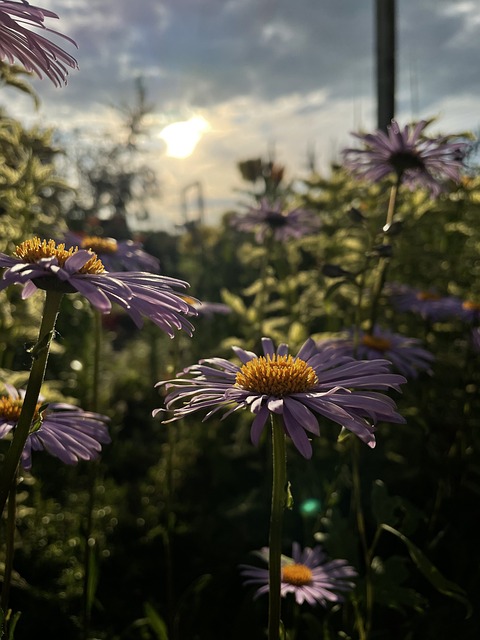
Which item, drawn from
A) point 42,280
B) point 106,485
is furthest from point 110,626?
point 42,280

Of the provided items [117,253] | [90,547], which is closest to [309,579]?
[90,547]

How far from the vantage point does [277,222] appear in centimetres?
284

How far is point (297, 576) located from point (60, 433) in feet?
2.36

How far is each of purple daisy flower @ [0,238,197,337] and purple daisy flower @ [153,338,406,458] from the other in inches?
5.4

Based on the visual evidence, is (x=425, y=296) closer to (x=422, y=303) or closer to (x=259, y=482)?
(x=422, y=303)

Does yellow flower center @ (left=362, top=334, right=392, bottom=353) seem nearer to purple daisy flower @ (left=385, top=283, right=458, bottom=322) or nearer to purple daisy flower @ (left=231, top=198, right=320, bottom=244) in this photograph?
purple daisy flower @ (left=385, top=283, right=458, bottom=322)

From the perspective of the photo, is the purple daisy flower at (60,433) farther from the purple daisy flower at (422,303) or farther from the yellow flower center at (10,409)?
the purple daisy flower at (422,303)

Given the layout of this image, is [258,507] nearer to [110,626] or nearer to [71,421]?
[110,626]

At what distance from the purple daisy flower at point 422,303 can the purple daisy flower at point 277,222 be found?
0.54 meters

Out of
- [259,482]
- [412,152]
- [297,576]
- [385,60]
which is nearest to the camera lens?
[297,576]

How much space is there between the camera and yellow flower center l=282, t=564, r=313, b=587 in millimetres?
1513

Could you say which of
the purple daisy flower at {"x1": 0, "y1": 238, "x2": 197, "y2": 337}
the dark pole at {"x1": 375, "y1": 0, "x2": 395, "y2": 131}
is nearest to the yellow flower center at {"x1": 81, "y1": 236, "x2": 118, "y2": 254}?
the purple daisy flower at {"x1": 0, "y1": 238, "x2": 197, "y2": 337}

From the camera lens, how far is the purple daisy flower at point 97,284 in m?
0.82

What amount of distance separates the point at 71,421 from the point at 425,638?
1303 mm
